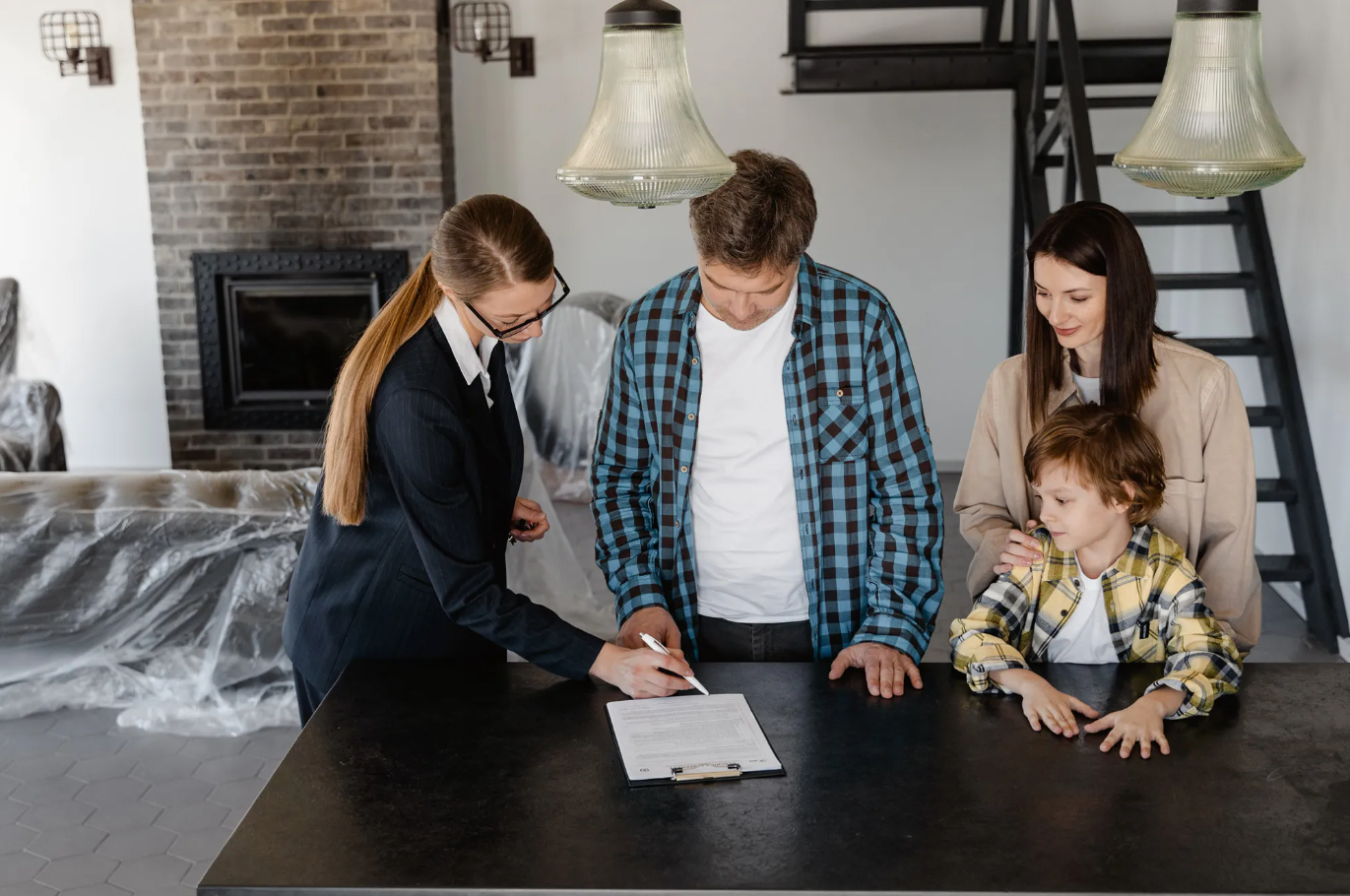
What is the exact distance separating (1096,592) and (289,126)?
17.1ft

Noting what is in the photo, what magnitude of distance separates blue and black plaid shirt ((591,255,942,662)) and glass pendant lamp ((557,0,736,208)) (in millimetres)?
568

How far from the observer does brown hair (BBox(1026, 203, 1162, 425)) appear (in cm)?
195

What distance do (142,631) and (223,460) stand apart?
3.12m

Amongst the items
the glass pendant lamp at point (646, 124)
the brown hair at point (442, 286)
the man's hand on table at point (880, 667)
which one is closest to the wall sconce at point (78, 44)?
the brown hair at point (442, 286)

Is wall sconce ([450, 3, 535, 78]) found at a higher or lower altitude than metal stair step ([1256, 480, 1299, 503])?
higher

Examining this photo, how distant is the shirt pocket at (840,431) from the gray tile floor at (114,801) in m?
1.82

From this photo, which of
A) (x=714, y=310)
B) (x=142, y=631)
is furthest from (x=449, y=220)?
(x=142, y=631)

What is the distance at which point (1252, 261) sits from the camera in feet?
15.1

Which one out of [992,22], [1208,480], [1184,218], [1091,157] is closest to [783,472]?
[1208,480]

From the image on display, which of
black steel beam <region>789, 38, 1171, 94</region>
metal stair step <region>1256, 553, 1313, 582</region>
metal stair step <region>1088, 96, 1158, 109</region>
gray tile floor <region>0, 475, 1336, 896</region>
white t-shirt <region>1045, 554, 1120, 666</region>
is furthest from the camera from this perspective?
black steel beam <region>789, 38, 1171, 94</region>

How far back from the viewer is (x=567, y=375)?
17.8 ft

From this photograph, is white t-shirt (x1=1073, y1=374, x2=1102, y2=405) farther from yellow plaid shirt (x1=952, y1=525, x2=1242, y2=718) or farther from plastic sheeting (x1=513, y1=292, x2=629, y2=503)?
plastic sheeting (x1=513, y1=292, x2=629, y2=503)

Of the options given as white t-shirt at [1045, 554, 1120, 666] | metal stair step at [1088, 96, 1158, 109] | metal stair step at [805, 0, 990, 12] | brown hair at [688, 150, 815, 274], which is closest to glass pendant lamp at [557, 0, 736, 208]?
brown hair at [688, 150, 815, 274]

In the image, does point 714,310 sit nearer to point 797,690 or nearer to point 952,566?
point 797,690
